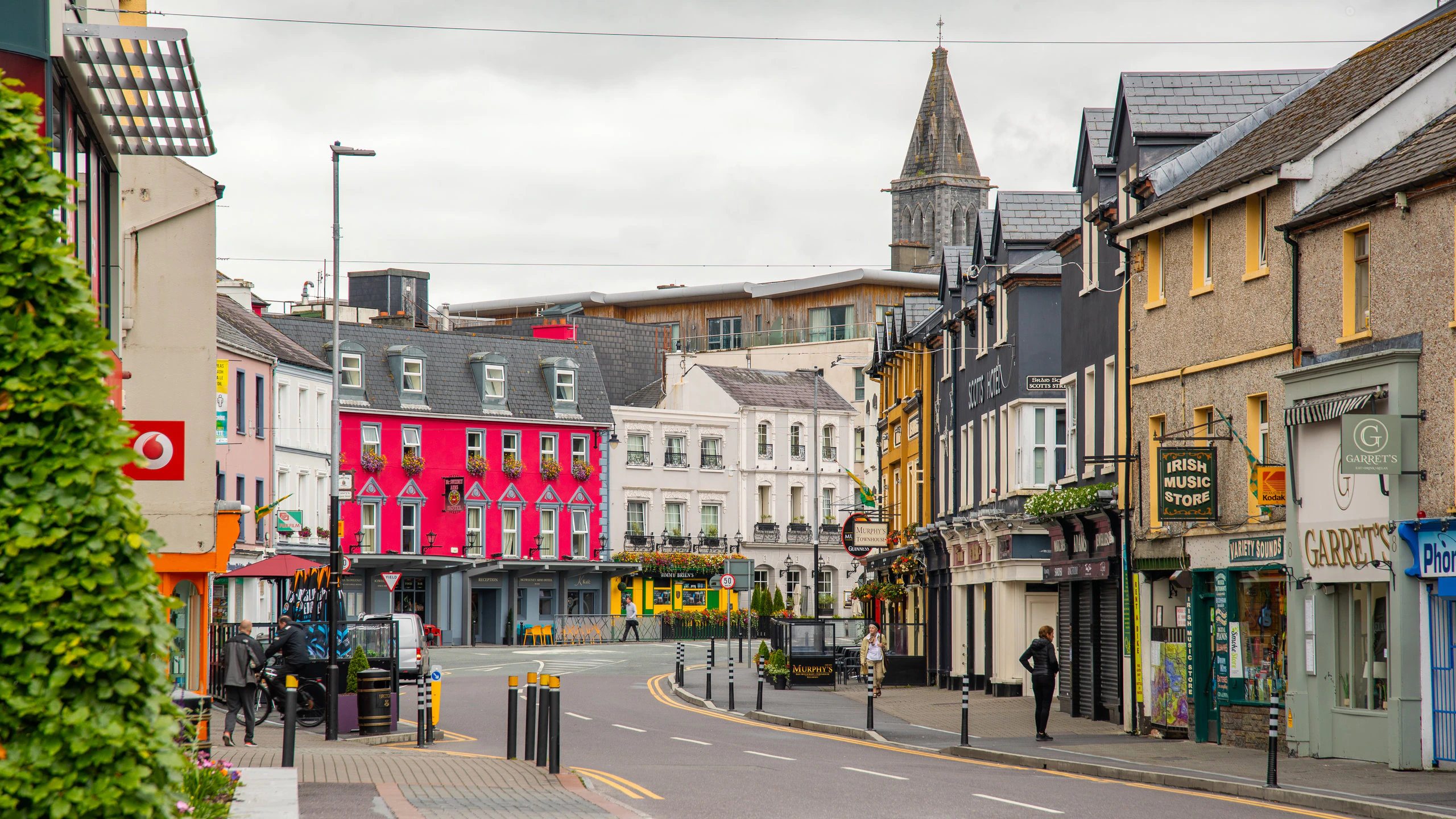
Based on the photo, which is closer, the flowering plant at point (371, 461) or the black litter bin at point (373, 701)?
the black litter bin at point (373, 701)

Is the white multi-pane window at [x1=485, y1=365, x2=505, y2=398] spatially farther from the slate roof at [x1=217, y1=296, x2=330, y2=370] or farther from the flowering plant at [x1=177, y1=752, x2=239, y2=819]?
the flowering plant at [x1=177, y1=752, x2=239, y2=819]

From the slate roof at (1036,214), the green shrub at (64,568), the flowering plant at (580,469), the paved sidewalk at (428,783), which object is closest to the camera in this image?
the green shrub at (64,568)

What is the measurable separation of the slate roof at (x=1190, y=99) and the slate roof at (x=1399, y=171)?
5657 mm

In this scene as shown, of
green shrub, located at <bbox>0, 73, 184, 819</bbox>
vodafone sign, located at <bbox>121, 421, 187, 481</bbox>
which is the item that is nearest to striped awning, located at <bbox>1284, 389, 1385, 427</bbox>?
vodafone sign, located at <bbox>121, 421, 187, 481</bbox>

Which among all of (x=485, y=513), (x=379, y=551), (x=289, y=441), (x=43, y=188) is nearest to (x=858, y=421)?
(x=485, y=513)

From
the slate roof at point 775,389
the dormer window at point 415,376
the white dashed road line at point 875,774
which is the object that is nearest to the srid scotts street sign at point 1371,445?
the white dashed road line at point 875,774

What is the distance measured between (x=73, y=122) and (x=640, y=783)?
9.05m

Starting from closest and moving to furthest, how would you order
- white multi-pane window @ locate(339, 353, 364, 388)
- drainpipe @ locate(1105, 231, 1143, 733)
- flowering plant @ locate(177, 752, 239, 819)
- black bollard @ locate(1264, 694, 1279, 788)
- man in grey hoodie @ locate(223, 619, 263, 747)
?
flowering plant @ locate(177, 752, 239, 819)
black bollard @ locate(1264, 694, 1279, 788)
man in grey hoodie @ locate(223, 619, 263, 747)
drainpipe @ locate(1105, 231, 1143, 733)
white multi-pane window @ locate(339, 353, 364, 388)

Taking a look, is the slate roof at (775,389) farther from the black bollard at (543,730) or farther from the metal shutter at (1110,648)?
the black bollard at (543,730)

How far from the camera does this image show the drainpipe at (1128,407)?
2766 cm

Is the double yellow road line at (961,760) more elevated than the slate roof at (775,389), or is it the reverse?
the slate roof at (775,389)

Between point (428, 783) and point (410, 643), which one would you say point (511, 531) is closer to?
point (410, 643)

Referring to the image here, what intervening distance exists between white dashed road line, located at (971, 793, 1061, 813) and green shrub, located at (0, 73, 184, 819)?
435 inches

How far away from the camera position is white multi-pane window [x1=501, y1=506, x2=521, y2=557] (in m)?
72.8
